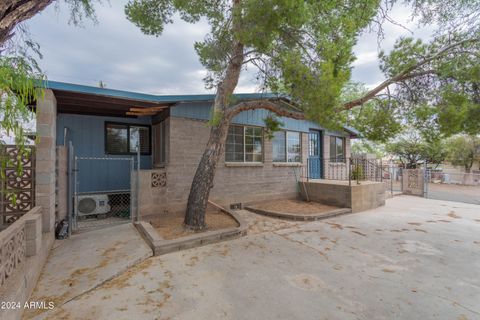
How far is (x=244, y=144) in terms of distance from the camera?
813 centimetres

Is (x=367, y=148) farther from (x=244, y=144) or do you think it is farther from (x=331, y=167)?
(x=244, y=144)

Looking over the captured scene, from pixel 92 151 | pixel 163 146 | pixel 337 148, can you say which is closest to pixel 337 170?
pixel 337 148

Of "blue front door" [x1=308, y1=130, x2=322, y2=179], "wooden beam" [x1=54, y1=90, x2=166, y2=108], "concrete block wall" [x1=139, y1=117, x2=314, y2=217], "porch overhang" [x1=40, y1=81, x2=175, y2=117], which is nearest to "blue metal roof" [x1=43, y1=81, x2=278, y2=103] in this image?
"porch overhang" [x1=40, y1=81, x2=175, y2=117]

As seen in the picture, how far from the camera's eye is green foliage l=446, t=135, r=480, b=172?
2081 cm

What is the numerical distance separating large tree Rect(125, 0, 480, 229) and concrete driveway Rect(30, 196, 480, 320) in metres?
1.77

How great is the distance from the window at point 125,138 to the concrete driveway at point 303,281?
468cm

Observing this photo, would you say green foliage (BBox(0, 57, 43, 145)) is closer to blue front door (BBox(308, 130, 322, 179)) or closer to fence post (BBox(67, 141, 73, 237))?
fence post (BBox(67, 141, 73, 237))

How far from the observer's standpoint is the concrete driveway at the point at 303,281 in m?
2.57

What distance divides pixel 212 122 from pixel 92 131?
4.36 m

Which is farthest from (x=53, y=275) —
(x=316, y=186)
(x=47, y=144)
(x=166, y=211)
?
(x=316, y=186)

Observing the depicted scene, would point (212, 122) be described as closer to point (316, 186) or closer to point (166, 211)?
point (166, 211)

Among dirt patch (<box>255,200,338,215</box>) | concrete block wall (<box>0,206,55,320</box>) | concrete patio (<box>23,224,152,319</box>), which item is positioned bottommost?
concrete patio (<box>23,224,152,319</box>)

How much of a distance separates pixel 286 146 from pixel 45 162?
7536 millimetres

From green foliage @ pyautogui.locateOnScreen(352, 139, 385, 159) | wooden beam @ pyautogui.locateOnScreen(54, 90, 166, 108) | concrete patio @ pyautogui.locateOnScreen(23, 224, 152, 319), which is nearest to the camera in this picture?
concrete patio @ pyautogui.locateOnScreen(23, 224, 152, 319)
